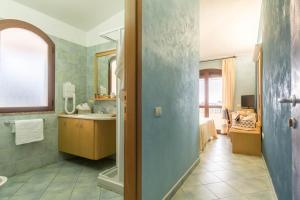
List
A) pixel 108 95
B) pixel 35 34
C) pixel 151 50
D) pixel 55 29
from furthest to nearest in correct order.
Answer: pixel 108 95
pixel 55 29
pixel 35 34
pixel 151 50

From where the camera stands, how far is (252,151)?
3.64 meters

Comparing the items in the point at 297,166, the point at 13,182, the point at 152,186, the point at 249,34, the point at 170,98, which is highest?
the point at 249,34

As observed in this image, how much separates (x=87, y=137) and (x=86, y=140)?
6 centimetres

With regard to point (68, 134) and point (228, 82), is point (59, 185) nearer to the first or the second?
point (68, 134)

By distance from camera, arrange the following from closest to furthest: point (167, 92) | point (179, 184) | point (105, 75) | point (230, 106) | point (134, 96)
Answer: point (134, 96), point (167, 92), point (179, 184), point (105, 75), point (230, 106)

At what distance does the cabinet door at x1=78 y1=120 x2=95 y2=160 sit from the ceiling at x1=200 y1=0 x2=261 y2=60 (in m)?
3.12

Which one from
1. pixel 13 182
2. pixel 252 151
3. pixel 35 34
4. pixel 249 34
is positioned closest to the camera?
pixel 13 182

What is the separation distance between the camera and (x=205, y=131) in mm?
4355

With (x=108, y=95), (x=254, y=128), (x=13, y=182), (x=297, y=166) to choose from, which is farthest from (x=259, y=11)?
(x=13, y=182)

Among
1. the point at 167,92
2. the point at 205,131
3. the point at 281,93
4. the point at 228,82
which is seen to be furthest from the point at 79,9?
the point at 228,82

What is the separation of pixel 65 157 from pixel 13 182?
94 centimetres

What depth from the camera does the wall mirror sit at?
3.38 metres

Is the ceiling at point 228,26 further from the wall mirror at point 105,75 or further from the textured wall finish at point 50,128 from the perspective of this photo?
the textured wall finish at point 50,128

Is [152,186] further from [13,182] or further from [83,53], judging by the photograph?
[83,53]
